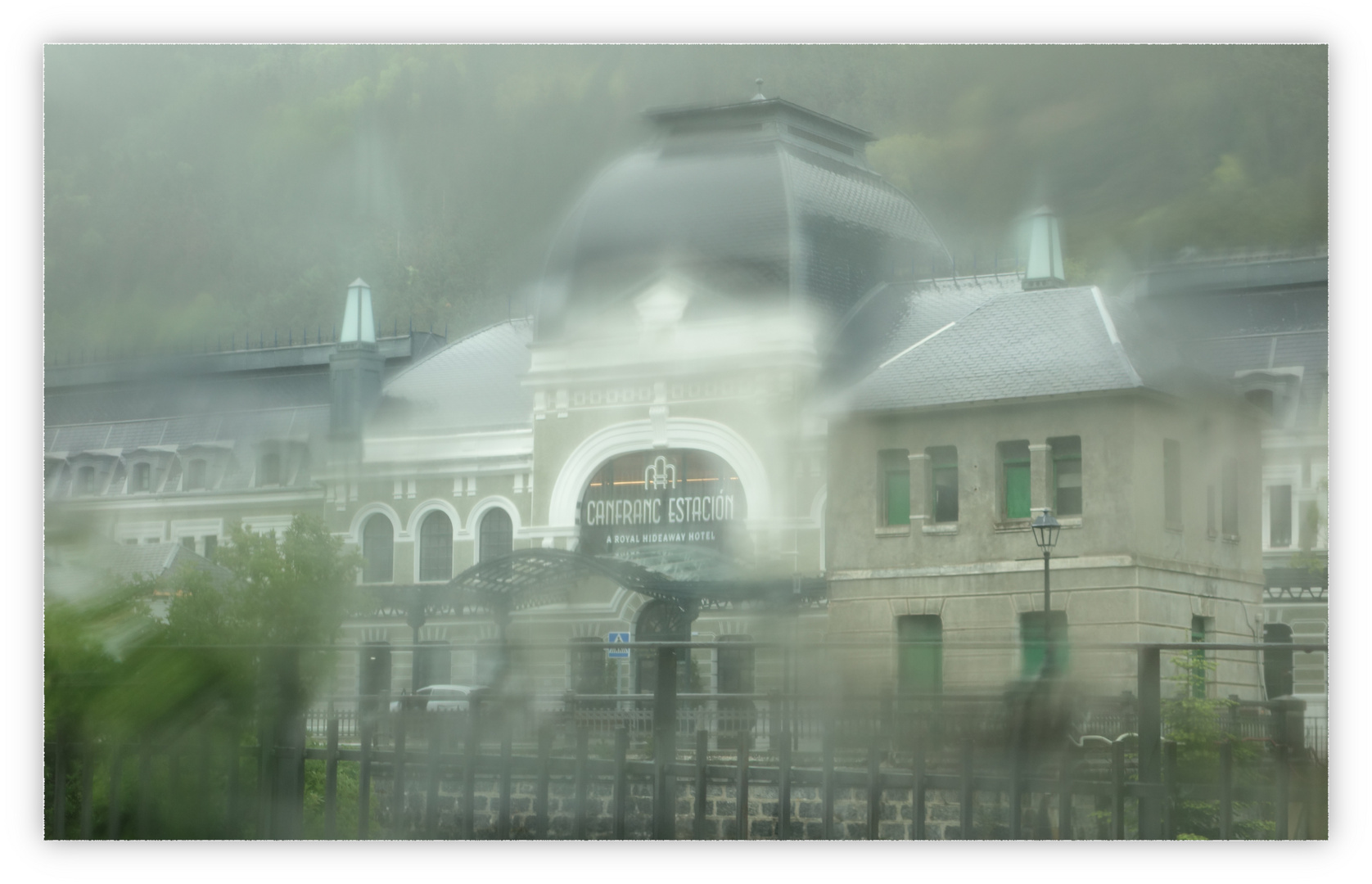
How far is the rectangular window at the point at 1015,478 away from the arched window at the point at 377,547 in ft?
11.1

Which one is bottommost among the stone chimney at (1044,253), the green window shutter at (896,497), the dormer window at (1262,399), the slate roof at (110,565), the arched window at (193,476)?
the slate roof at (110,565)

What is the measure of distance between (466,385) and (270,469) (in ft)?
3.93

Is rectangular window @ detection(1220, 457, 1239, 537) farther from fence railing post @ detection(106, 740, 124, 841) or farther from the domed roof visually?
fence railing post @ detection(106, 740, 124, 841)

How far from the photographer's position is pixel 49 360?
9141mm

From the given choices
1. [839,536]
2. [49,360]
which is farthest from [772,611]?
[49,360]

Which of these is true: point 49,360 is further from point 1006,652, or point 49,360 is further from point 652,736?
point 1006,652

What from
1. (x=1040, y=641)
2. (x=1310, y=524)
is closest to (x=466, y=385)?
(x=1040, y=641)

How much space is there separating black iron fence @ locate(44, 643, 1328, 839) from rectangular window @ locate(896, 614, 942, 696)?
0.37 meters

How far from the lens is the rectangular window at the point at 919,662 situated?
881 cm

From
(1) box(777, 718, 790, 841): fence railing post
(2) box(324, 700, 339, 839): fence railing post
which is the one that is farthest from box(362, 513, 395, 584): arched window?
(1) box(777, 718, 790, 841): fence railing post

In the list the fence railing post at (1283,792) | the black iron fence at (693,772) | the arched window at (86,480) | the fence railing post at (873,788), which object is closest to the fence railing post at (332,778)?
the black iron fence at (693,772)

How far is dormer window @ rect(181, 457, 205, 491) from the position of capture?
9.66 meters

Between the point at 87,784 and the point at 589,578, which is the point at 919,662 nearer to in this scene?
the point at 589,578

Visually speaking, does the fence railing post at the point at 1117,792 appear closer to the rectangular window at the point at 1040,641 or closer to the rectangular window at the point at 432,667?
the rectangular window at the point at 1040,641
